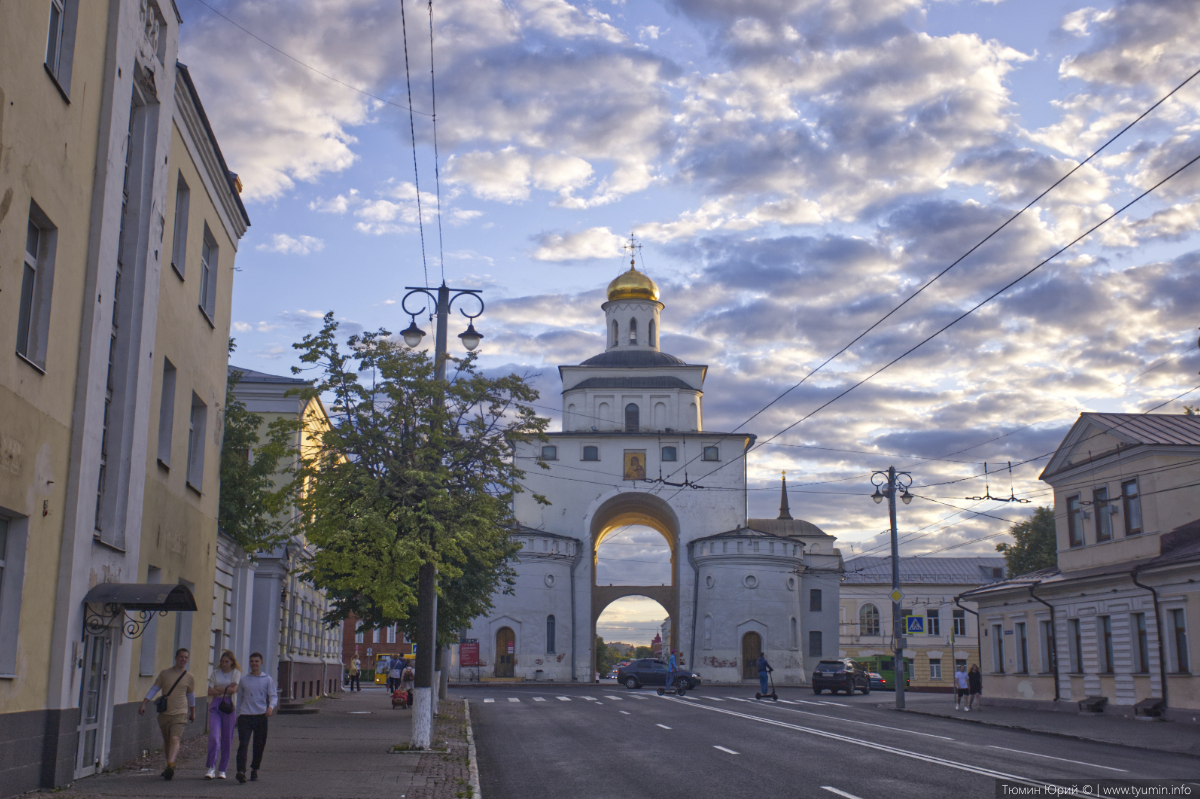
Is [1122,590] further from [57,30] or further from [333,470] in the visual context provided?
[57,30]

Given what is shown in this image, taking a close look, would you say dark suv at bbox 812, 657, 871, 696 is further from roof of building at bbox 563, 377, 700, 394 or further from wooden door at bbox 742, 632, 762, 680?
roof of building at bbox 563, 377, 700, 394

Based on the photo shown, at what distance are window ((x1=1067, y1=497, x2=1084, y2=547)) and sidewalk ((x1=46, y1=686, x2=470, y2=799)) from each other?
20167mm

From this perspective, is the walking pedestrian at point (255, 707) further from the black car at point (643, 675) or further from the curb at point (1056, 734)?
the black car at point (643, 675)

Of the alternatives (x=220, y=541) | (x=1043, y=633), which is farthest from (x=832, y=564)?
(x=220, y=541)

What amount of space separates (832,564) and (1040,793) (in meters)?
61.6

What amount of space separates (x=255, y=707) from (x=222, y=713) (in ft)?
1.42

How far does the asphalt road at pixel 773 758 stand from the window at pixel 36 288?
21.7 ft

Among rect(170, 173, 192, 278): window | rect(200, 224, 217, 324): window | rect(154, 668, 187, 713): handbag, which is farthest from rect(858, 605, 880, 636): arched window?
rect(154, 668, 187, 713): handbag

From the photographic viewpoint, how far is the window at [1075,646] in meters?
30.3

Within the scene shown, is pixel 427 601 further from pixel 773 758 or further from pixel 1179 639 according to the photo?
pixel 1179 639

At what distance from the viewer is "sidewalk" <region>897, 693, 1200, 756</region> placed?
65.1 ft

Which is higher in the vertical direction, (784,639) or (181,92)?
(181,92)

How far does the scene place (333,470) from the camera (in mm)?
18266

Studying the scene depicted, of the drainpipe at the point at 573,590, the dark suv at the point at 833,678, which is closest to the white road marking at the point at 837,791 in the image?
the dark suv at the point at 833,678
